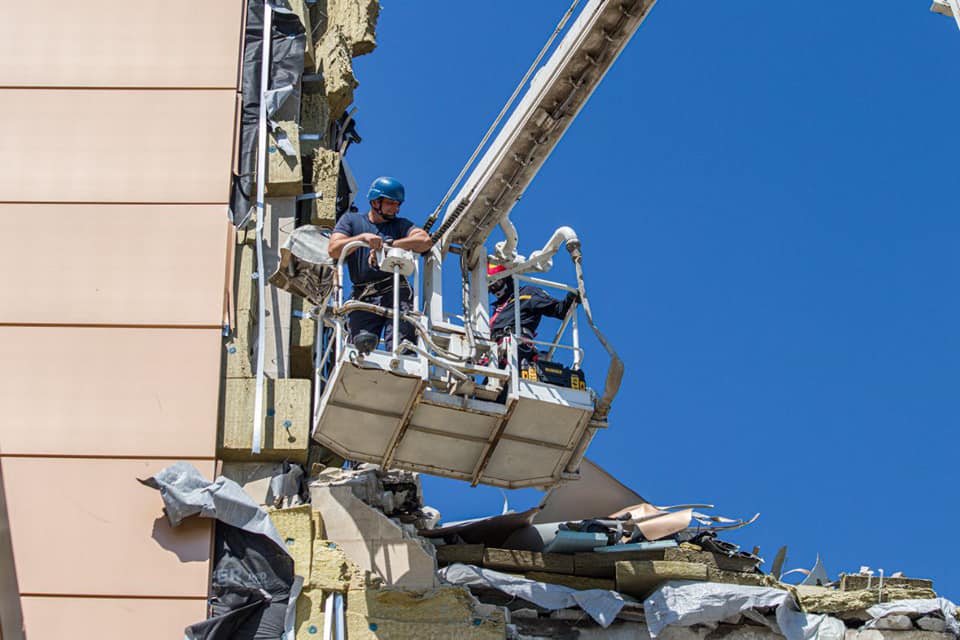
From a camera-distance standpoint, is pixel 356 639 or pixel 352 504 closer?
pixel 356 639

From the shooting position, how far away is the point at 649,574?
13.8 metres

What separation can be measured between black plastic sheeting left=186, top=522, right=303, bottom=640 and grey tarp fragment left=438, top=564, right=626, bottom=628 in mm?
1588

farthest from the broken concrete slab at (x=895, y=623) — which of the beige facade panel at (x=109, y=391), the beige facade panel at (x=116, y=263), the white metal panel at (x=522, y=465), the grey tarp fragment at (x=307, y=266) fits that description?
the beige facade panel at (x=116, y=263)

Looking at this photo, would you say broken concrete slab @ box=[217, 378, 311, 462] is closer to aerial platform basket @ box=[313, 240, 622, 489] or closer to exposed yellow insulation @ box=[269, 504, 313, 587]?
exposed yellow insulation @ box=[269, 504, 313, 587]

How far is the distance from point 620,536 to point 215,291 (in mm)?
4806

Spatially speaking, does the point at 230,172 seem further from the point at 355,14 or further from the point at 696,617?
the point at 696,617

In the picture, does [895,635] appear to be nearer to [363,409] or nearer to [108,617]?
[363,409]

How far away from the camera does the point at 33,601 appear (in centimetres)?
1293

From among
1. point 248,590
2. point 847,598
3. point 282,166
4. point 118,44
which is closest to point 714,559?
point 847,598

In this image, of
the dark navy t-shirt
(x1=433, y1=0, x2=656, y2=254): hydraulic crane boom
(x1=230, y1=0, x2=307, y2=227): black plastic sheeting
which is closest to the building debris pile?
the dark navy t-shirt

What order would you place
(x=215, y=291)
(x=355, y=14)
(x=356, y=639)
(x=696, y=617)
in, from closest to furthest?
(x=356, y=639), (x=696, y=617), (x=215, y=291), (x=355, y=14)

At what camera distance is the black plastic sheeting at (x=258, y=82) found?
51.1ft

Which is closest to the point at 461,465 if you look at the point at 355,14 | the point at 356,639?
the point at 356,639

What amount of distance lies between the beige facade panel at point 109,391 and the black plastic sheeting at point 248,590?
3.70ft
